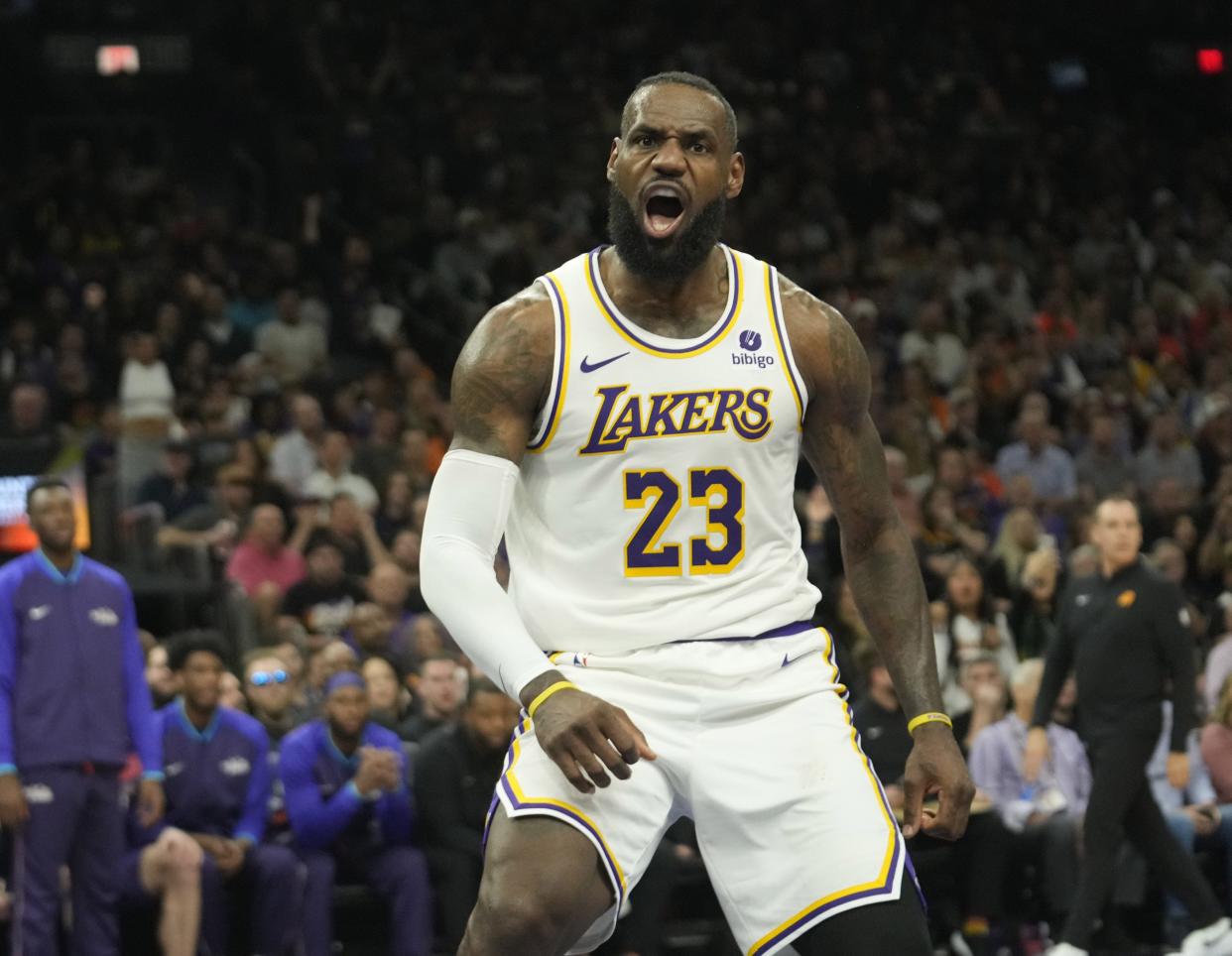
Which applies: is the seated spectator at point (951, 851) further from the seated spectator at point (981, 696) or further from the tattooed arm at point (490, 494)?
the tattooed arm at point (490, 494)

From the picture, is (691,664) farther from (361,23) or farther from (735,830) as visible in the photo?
(361,23)

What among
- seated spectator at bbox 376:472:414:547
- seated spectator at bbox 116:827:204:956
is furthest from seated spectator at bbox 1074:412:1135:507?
seated spectator at bbox 116:827:204:956

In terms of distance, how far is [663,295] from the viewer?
410cm

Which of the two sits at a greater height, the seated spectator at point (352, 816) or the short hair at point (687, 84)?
the short hair at point (687, 84)

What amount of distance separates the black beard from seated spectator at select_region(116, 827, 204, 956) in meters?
4.48

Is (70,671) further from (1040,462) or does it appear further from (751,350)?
(1040,462)

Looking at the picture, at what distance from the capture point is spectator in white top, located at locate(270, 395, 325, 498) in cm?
1212

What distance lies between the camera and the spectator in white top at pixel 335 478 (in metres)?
11.9

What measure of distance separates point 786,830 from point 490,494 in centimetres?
80

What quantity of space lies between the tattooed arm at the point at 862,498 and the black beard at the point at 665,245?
0.71 ft

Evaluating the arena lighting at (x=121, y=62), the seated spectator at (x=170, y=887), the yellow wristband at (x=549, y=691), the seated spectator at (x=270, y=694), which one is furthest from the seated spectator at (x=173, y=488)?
the yellow wristband at (x=549, y=691)

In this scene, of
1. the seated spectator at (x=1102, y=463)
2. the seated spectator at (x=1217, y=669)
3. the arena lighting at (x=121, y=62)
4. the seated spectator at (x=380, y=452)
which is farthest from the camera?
the arena lighting at (x=121, y=62)

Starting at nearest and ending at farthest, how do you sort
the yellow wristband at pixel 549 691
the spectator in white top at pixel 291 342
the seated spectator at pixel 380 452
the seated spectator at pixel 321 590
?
the yellow wristband at pixel 549 691 < the seated spectator at pixel 321 590 < the seated spectator at pixel 380 452 < the spectator in white top at pixel 291 342

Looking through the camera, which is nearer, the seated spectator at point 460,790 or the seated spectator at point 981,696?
the seated spectator at point 460,790
